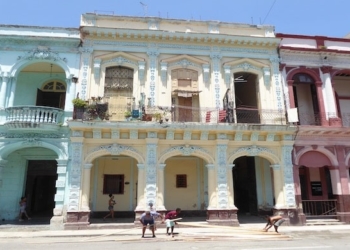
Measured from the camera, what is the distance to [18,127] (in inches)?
461

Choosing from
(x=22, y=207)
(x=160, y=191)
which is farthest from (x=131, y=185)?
(x=22, y=207)

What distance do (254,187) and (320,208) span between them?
3.33 meters

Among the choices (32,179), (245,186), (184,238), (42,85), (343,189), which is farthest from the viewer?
(245,186)

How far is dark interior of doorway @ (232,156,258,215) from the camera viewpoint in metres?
15.1

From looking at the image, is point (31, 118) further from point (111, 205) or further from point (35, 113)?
point (111, 205)

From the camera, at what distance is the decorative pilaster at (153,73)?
43.9ft

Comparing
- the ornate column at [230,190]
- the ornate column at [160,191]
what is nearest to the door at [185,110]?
the ornate column at [160,191]

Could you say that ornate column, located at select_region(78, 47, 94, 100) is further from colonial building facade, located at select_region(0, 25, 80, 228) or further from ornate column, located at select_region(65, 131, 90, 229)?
ornate column, located at select_region(65, 131, 90, 229)

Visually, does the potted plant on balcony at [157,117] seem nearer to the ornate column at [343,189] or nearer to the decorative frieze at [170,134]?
the decorative frieze at [170,134]

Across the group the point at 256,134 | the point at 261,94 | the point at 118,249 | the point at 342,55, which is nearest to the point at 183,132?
the point at 256,134

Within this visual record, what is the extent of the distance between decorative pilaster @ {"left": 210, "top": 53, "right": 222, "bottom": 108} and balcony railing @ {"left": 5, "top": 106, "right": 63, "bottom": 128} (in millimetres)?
7391

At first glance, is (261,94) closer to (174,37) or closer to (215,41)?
(215,41)

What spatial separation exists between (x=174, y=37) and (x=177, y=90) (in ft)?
8.91

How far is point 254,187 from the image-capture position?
14891mm
